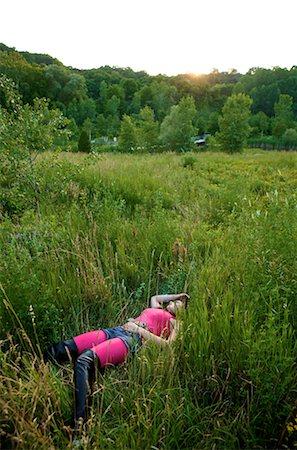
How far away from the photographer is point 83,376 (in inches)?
72.1

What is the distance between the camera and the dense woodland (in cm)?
3832

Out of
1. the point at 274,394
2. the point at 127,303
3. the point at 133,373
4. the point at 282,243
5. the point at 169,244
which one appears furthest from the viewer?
the point at 169,244

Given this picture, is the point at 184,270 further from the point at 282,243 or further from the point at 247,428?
the point at 247,428

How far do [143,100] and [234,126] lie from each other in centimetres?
4956

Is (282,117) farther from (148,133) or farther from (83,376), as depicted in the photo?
(83,376)

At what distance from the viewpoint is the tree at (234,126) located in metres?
29.9

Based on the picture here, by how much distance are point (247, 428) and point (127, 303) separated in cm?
131

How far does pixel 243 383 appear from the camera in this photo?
5.76 ft

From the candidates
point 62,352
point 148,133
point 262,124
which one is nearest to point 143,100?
point 262,124

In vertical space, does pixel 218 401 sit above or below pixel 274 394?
below

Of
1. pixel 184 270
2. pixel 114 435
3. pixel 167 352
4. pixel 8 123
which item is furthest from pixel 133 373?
pixel 8 123

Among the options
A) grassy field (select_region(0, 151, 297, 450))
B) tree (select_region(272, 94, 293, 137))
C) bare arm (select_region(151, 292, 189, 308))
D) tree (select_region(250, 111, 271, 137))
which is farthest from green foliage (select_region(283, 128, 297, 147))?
bare arm (select_region(151, 292, 189, 308))

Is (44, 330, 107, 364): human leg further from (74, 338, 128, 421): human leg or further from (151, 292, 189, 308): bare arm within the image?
(151, 292, 189, 308): bare arm

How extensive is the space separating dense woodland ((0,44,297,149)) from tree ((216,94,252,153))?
361 cm
